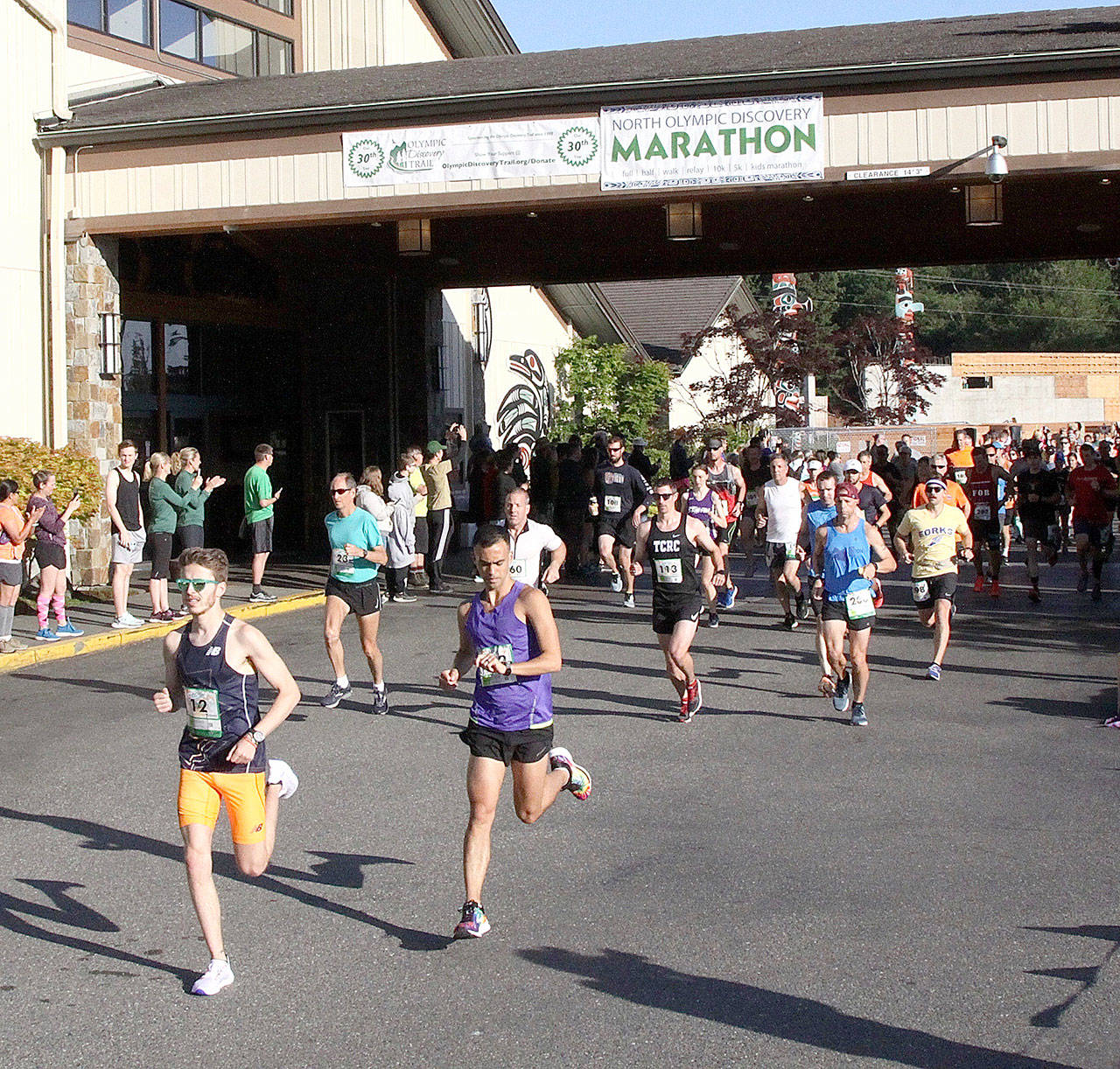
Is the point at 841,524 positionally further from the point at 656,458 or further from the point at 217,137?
the point at 656,458

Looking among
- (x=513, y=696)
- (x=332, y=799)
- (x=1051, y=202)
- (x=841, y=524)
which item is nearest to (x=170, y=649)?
(x=513, y=696)

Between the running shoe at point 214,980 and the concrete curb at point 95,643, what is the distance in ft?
27.6

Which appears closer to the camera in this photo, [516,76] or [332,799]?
[332,799]

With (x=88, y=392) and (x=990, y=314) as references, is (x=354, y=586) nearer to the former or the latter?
(x=88, y=392)

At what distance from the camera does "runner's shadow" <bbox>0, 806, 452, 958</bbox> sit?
5.89m

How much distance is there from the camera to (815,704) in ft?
36.3

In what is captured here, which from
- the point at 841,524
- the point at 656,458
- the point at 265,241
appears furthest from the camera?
the point at 656,458

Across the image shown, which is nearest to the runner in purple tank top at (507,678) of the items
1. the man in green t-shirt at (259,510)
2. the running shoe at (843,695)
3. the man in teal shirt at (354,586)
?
the man in teal shirt at (354,586)

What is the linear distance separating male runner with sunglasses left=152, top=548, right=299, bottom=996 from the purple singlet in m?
0.82

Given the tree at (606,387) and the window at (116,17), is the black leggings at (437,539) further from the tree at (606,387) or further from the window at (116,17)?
the tree at (606,387)

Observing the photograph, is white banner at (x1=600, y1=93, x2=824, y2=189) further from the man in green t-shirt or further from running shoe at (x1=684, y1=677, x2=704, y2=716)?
running shoe at (x1=684, y1=677, x2=704, y2=716)

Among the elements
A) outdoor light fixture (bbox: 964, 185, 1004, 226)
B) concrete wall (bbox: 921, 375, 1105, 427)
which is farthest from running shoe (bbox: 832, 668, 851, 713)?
concrete wall (bbox: 921, 375, 1105, 427)

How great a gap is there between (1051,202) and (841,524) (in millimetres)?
10240

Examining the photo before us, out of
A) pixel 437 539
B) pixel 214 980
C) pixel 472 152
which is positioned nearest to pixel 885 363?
pixel 437 539
